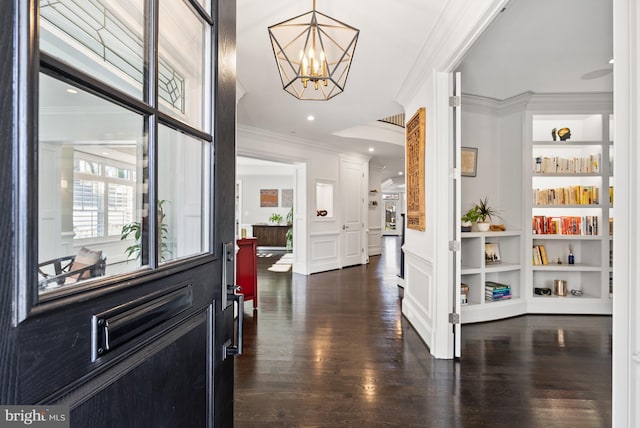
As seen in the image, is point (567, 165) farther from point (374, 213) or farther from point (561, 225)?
point (374, 213)

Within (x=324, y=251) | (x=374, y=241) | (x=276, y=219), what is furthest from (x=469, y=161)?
(x=276, y=219)

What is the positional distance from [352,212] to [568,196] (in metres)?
4.13

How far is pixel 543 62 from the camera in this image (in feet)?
10.1

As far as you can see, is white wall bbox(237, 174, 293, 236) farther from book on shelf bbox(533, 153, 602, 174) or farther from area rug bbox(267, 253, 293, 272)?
book on shelf bbox(533, 153, 602, 174)

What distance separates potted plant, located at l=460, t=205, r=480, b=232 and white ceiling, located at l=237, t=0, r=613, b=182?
4.53 feet

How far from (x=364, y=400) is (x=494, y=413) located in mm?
790

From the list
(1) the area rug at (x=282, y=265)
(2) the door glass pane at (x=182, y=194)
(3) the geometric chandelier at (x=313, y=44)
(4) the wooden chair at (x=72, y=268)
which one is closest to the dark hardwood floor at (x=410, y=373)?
(2) the door glass pane at (x=182, y=194)

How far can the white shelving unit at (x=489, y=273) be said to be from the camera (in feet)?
11.8

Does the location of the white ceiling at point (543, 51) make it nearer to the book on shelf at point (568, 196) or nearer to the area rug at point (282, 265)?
the book on shelf at point (568, 196)

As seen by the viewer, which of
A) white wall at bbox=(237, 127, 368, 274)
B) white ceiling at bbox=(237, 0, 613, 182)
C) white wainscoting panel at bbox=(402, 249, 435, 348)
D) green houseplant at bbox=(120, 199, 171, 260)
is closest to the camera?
green houseplant at bbox=(120, 199, 171, 260)

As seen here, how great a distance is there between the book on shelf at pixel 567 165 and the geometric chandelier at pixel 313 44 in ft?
9.13

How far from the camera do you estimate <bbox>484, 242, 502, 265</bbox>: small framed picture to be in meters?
3.91

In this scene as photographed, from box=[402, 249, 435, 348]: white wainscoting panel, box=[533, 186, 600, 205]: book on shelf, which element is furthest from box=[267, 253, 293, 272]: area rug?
box=[533, 186, 600, 205]: book on shelf

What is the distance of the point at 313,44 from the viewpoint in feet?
6.77
